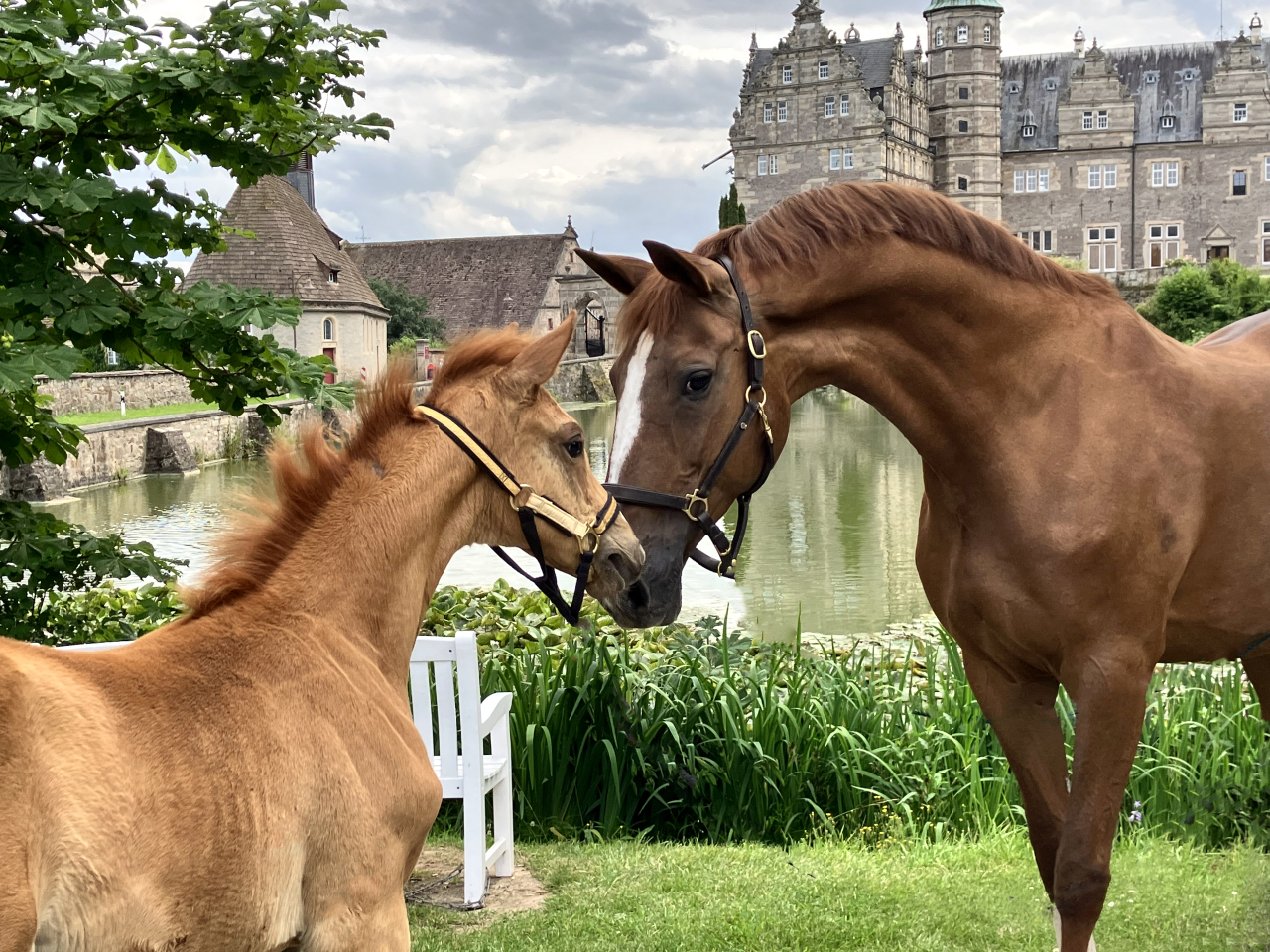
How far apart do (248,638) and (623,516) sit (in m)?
0.92

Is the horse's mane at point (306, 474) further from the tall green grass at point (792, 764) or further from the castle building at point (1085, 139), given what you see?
the castle building at point (1085, 139)

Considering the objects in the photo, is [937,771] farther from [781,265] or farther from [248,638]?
[248,638]

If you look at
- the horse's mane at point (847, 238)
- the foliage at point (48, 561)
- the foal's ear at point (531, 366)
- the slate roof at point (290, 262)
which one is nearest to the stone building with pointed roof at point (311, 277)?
the slate roof at point (290, 262)

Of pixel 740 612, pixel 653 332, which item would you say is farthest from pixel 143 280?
pixel 740 612

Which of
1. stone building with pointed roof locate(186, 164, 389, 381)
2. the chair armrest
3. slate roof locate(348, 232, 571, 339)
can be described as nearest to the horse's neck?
the chair armrest

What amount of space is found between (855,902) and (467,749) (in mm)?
1578

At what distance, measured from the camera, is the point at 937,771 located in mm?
5496

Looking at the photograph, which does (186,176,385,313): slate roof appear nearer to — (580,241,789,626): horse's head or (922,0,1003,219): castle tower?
(922,0,1003,219): castle tower

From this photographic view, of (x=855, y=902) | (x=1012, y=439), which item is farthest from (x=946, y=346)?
(x=855, y=902)

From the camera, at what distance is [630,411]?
120 inches

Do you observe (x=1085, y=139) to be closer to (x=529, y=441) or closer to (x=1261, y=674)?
(x=1261, y=674)

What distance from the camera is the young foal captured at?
1.89 metres

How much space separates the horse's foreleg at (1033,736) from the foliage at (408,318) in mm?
58273

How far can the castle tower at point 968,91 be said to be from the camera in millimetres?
71438
